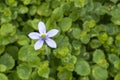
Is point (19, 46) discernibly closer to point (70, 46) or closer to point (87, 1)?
point (70, 46)

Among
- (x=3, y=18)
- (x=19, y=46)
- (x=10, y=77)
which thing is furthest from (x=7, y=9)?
(x=10, y=77)

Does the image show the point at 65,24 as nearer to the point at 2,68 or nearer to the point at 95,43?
the point at 95,43

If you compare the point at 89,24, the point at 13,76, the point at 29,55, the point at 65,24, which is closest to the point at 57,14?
the point at 65,24

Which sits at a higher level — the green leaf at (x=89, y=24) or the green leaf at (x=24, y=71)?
the green leaf at (x=89, y=24)

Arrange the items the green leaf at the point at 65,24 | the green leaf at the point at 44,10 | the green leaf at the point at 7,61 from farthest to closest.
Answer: the green leaf at the point at 44,10 → the green leaf at the point at 65,24 → the green leaf at the point at 7,61

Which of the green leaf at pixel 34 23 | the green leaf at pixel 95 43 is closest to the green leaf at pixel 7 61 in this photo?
the green leaf at pixel 34 23

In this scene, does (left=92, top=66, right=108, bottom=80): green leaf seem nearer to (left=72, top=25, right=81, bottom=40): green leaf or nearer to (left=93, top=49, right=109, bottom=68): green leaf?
(left=93, top=49, right=109, bottom=68): green leaf

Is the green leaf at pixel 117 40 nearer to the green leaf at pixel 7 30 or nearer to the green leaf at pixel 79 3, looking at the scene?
the green leaf at pixel 79 3
